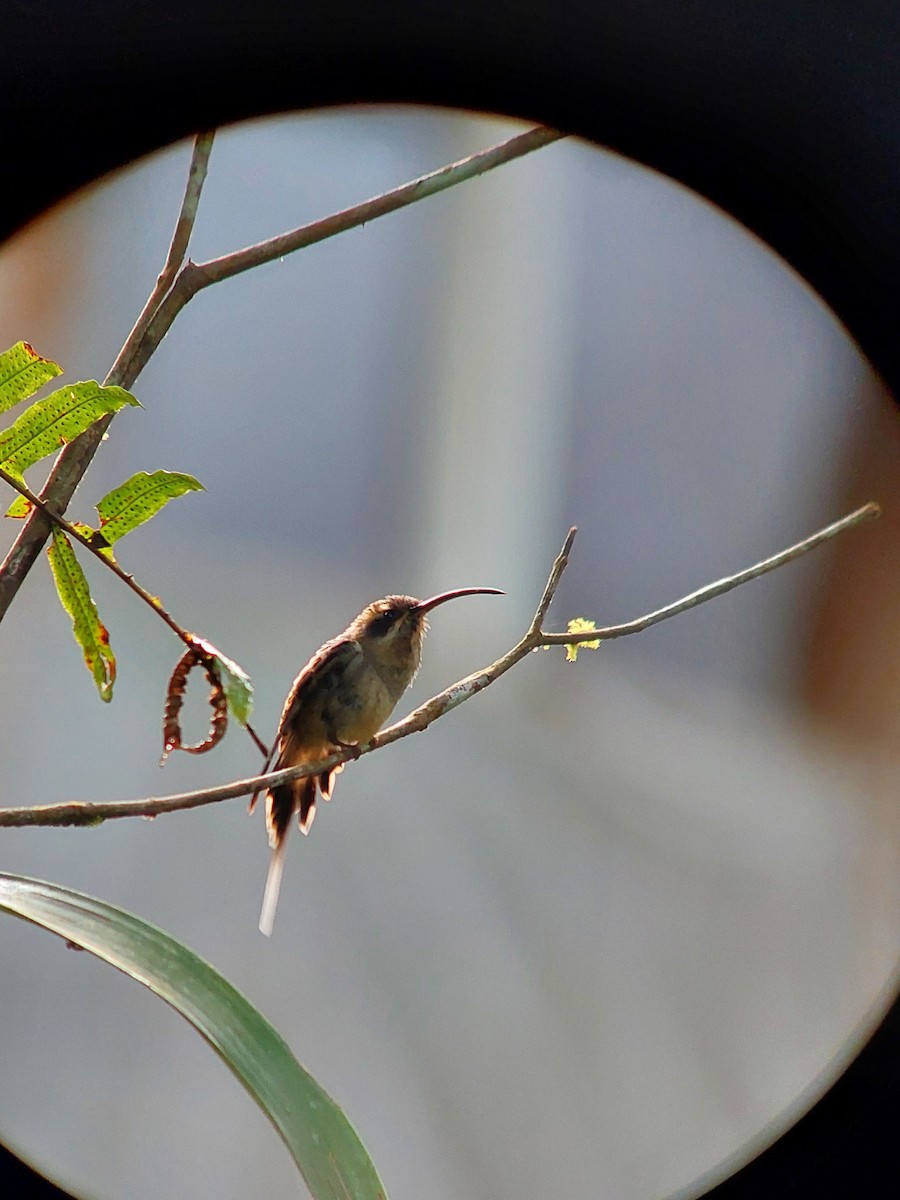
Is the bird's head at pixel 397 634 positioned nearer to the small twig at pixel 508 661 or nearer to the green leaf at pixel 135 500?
the small twig at pixel 508 661

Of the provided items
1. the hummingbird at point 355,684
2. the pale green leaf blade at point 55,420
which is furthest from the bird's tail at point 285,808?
the pale green leaf blade at point 55,420

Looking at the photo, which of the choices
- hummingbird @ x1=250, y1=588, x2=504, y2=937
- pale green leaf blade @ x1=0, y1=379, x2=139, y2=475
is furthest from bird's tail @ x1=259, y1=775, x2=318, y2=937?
pale green leaf blade @ x1=0, y1=379, x2=139, y2=475

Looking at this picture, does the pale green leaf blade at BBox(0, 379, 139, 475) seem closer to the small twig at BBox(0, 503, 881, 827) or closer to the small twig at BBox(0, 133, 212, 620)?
the small twig at BBox(0, 133, 212, 620)

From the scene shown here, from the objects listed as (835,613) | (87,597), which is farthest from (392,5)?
(835,613)

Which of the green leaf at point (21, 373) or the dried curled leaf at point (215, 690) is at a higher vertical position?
the green leaf at point (21, 373)

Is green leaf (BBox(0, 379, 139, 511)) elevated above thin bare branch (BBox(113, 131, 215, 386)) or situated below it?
below
